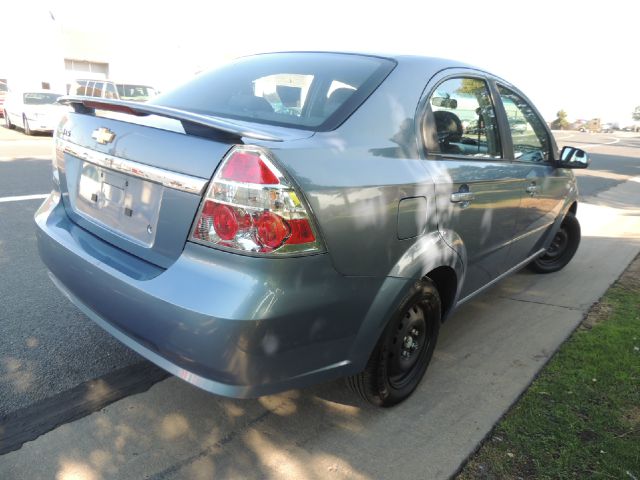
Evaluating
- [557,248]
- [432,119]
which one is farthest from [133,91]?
[432,119]

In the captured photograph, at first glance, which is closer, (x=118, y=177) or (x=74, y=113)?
(x=118, y=177)

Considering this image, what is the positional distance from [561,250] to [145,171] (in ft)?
13.9

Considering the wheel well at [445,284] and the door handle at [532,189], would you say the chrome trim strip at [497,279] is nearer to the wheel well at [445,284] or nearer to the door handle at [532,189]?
the wheel well at [445,284]

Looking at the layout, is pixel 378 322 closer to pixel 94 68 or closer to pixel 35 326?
pixel 35 326

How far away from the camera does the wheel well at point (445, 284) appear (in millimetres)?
2753

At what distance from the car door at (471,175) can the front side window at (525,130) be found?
0.81 ft

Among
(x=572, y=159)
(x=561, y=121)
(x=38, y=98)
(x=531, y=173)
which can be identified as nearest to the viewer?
(x=531, y=173)

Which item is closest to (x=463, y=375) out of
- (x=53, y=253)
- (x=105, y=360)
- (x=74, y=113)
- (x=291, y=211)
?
(x=291, y=211)

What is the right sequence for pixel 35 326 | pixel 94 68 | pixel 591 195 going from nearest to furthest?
pixel 35 326 < pixel 591 195 < pixel 94 68

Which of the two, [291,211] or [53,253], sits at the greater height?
[291,211]

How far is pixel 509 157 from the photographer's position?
10.9ft

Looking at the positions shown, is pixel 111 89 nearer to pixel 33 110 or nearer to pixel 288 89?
pixel 33 110

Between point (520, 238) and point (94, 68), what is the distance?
4307cm

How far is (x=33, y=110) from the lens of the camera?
14.4m
